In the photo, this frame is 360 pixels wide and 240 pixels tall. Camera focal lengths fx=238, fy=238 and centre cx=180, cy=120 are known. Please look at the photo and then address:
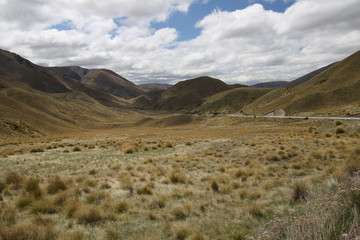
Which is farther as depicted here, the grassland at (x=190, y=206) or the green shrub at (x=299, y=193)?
the green shrub at (x=299, y=193)

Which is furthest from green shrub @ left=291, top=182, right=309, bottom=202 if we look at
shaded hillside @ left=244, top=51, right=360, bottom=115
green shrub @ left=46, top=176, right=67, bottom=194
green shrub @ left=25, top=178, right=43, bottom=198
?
shaded hillside @ left=244, top=51, right=360, bottom=115

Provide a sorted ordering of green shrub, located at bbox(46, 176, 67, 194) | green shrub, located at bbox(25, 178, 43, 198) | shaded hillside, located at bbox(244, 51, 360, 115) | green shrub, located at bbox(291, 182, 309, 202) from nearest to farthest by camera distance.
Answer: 1. green shrub, located at bbox(291, 182, 309, 202)
2. green shrub, located at bbox(25, 178, 43, 198)
3. green shrub, located at bbox(46, 176, 67, 194)
4. shaded hillside, located at bbox(244, 51, 360, 115)

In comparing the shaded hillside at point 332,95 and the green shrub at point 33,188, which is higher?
the shaded hillside at point 332,95

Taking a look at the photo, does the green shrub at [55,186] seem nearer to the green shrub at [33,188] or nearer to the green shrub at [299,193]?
the green shrub at [33,188]

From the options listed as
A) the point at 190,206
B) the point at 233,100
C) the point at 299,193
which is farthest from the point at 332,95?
the point at 233,100

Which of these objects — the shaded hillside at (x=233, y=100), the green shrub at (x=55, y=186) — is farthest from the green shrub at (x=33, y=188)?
the shaded hillside at (x=233, y=100)

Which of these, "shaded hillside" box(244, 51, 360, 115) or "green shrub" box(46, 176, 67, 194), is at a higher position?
"shaded hillside" box(244, 51, 360, 115)

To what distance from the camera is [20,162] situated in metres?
16.2

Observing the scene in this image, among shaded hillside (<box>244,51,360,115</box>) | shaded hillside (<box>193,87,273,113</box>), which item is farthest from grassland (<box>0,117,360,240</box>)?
shaded hillside (<box>193,87,273,113</box>)

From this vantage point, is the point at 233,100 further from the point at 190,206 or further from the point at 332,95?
the point at 190,206

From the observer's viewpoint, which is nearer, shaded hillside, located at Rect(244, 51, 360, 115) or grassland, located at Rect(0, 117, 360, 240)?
grassland, located at Rect(0, 117, 360, 240)

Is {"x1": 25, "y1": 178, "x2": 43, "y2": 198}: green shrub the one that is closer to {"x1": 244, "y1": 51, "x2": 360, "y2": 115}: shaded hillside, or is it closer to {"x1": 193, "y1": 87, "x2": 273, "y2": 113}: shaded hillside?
{"x1": 244, "y1": 51, "x2": 360, "y2": 115}: shaded hillside

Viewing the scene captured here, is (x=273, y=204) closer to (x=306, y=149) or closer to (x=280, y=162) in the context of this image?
(x=280, y=162)

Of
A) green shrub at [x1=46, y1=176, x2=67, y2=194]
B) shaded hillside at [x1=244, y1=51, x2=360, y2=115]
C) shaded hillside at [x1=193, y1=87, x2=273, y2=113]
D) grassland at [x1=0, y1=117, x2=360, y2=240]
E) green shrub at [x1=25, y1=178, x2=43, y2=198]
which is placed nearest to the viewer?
grassland at [x1=0, y1=117, x2=360, y2=240]
